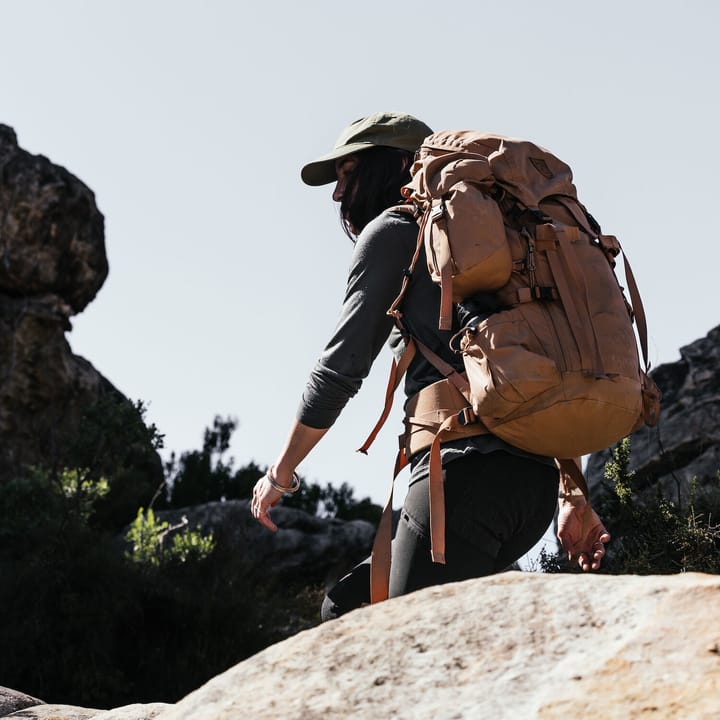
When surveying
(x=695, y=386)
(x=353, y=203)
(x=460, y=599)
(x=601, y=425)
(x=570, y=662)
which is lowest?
(x=570, y=662)

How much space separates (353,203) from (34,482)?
9428 mm

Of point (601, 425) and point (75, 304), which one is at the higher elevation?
point (75, 304)

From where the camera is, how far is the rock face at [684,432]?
7.65 metres

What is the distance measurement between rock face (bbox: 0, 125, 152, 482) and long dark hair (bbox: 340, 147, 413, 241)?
1127 cm

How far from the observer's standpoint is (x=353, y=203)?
3.37 metres

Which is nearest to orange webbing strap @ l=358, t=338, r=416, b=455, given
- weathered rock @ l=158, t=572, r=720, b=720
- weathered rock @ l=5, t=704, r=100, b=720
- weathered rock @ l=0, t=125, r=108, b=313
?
weathered rock @ l=158, t=572, r=720, b=720

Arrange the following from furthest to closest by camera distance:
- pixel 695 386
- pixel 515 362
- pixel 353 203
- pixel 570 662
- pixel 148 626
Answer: pixel 148 626 → pixel 695 386 → pixel 353 203 → pixel 515 362 → pixel 570 662

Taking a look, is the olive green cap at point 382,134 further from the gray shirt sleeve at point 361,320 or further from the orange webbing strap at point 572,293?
the orange webbing strap at point 572,293

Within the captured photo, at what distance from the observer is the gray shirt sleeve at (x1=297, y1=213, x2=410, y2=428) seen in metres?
3.01

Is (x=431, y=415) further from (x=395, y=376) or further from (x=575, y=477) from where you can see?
(x=575, y=477)

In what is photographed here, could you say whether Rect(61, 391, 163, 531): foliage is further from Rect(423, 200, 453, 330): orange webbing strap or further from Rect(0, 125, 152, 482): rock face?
Rect(423, 200, 453, 330): orange webbing strap

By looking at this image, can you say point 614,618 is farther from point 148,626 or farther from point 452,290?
point 148,626

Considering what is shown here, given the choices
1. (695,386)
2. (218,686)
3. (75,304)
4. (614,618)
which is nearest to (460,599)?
(614,618)

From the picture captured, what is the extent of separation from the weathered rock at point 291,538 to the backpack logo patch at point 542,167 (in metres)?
10.8
